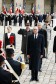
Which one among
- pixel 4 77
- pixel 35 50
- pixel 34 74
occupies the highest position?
pixel 4 77

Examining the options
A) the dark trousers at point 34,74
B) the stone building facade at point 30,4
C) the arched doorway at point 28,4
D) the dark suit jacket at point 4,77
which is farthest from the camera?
the arched doorway at point 28,4

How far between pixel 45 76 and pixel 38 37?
1800mm

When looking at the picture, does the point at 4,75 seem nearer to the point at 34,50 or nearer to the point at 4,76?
the point at 4,76

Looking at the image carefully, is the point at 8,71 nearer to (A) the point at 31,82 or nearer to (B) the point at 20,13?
(A) the point at 31,82

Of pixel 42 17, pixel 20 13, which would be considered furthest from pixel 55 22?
pixel 20 13

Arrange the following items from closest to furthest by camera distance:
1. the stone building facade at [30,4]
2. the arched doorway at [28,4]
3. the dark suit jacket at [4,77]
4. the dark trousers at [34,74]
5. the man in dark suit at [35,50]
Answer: the dark suit jacket at [4,77] < the man in dark suit at [35,50] < the dark trousers at [34,74] < the stone building facade at [30,4] < the arched doorway at [28,4]

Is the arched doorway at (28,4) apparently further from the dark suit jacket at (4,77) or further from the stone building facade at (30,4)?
the dark suit jacket at (4,77)

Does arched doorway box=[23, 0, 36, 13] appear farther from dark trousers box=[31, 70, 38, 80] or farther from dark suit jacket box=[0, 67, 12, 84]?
dark suit jacket box=[0, 67, 12, 84]

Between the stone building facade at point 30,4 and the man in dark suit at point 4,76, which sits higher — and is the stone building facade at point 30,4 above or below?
below

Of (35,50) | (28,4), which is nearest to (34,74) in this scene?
(35,50)

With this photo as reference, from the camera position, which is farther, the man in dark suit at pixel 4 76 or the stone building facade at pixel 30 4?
the stone building facade at pixel 30 4

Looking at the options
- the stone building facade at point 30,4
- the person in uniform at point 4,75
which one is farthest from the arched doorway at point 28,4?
the person in uniform at point 4,75

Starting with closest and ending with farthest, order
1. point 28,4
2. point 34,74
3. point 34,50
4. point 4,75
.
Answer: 1. point 4,75
2. point 34,50
3. point 34,74
4. point 28,4

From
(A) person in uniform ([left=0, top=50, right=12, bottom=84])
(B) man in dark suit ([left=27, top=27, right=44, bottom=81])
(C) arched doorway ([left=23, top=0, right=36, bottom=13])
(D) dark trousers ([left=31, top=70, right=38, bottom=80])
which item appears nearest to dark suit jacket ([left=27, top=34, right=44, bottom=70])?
(B) man in dark suit ([left=27, top=27, right=44, bottom=81])
